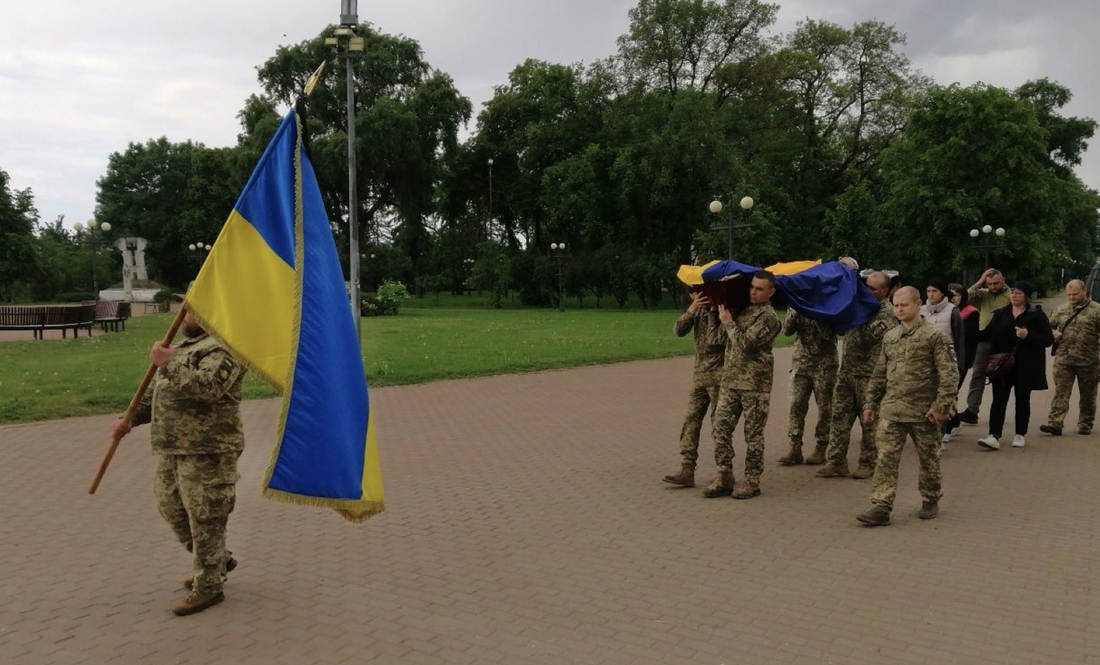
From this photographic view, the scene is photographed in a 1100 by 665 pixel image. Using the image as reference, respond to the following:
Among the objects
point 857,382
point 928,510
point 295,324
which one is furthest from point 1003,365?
point 295,324

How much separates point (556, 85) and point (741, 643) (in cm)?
5098

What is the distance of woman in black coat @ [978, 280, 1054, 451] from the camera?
8750mm

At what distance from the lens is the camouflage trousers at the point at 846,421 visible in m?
7.37

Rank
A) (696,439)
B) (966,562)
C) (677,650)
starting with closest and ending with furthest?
1. (677,650)
2. (966,562)
3. (696,439)

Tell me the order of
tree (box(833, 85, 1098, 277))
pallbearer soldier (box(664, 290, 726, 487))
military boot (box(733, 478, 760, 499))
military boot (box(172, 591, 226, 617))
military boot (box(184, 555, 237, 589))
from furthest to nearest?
tree (box(833, 85, 1098, 277)) < pallbearer soldier (box(664, 290, 726, 487)) < military boot (box(733, 478, 760, 499)) < military boot (box(184, 555, 237, 589)) < military boot (box(172, 591, 226, 617))

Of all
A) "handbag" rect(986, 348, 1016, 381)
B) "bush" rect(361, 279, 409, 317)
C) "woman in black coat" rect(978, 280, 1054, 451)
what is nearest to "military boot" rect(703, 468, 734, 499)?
"woman in black coat" rect(978, 280, 1054, 451)

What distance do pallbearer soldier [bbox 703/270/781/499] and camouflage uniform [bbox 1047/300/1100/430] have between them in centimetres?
485

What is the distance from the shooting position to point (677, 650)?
3904 mm

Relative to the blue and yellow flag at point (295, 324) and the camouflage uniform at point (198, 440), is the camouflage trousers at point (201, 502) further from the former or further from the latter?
the blue and yellow flag at point (295, 324)

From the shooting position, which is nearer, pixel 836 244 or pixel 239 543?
pixel 239 543

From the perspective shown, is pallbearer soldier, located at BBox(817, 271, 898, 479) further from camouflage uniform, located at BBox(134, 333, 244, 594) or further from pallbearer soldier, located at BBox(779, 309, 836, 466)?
camouflage uniform, located at BBox(134, 333, 244, 594)

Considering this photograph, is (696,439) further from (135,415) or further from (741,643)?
(135,415)

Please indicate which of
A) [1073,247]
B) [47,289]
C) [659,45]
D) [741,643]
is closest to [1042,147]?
[659,45]

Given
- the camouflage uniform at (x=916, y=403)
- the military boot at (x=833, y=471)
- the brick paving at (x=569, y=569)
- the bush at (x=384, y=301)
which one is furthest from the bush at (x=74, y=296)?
the camouflage uniform at (x=916, y=403)
